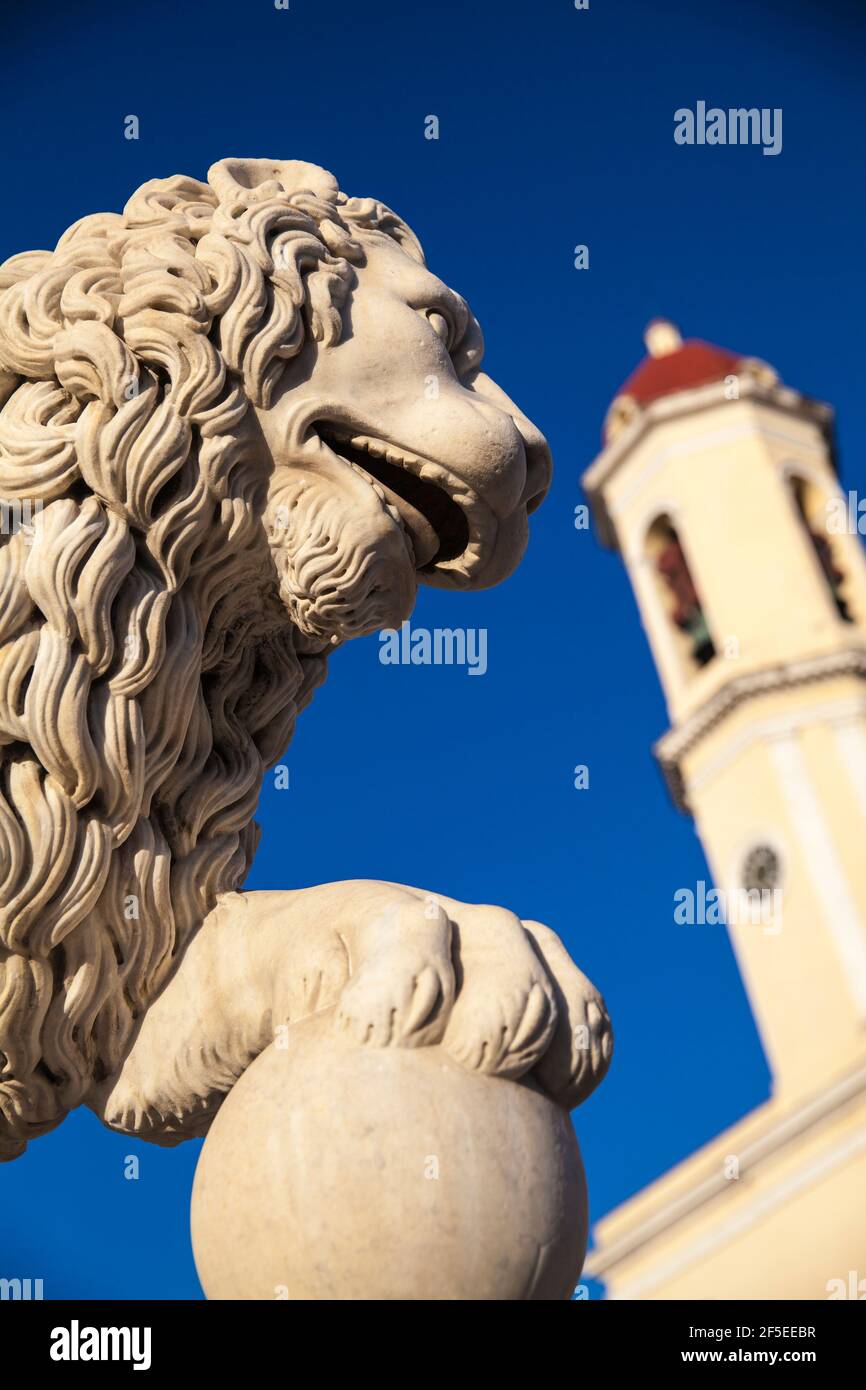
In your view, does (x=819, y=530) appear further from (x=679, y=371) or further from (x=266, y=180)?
(x=266, y=180)

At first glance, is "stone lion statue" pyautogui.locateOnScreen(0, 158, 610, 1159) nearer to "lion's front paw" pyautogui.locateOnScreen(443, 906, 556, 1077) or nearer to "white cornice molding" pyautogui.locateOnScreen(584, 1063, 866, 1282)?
"lion's front paw" pyautogui.locateOnScreen(443, 906, 556, 1077)

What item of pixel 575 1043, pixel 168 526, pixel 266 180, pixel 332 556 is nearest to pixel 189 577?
pixel 168 526

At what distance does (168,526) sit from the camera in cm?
185

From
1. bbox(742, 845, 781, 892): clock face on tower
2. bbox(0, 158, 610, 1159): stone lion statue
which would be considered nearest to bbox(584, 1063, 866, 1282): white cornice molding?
bbox(742, 845, 781, 892): clock face on tower

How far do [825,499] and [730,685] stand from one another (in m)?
5.17

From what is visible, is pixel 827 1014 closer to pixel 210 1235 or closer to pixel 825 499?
pixel 825 499

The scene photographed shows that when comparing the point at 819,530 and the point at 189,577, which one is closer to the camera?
the point at 189,577

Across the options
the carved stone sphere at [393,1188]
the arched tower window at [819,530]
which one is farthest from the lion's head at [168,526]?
the arched tower window at [819,530]

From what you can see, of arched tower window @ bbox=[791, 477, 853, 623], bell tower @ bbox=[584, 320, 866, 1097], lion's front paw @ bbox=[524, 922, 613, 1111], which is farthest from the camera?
arched tower window @ bbox=[791, 477, 853, 623]

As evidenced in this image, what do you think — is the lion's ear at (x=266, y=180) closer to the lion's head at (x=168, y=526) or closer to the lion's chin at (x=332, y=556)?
the lion's head at (x=168, y=526)

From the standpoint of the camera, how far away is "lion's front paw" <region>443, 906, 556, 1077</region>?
5.12 ft

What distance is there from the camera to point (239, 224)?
1.97 m

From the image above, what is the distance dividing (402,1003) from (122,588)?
0.63 meters

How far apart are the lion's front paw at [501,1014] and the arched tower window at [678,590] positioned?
982 inches
